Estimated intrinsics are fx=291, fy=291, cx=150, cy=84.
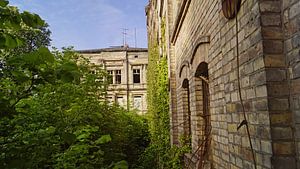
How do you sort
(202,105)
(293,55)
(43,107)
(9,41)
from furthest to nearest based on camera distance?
(43,107)
(202,105)
(9,41)
(293,55)

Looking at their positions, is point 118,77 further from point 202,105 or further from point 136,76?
point 202,105

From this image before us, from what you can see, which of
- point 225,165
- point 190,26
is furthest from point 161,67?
point 225,165

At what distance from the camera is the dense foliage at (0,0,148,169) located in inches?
85.9

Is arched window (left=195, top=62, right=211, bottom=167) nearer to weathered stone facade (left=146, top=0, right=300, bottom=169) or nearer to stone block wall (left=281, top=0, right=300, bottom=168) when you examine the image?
weathered stone facade (left=146, top=0, right=300, bottom=169)

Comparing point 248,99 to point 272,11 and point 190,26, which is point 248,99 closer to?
point 272,11

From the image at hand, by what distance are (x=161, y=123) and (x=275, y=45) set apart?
841cm

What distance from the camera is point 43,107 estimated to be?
20.1 ft

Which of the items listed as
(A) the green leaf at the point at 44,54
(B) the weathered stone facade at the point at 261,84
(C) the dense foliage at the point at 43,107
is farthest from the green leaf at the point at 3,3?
(B) the weathered stone facade at the point at 261,84

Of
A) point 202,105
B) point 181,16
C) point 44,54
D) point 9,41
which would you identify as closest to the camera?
point 44,54

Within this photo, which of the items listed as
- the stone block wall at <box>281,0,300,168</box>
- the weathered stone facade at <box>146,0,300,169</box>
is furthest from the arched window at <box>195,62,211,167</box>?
the stone block wall at <box>281,0,300,168</box>

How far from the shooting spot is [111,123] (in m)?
11.5

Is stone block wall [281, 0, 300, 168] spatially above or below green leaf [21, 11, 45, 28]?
below

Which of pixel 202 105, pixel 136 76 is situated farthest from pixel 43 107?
pixel 136 76

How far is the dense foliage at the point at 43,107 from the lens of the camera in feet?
7.16
